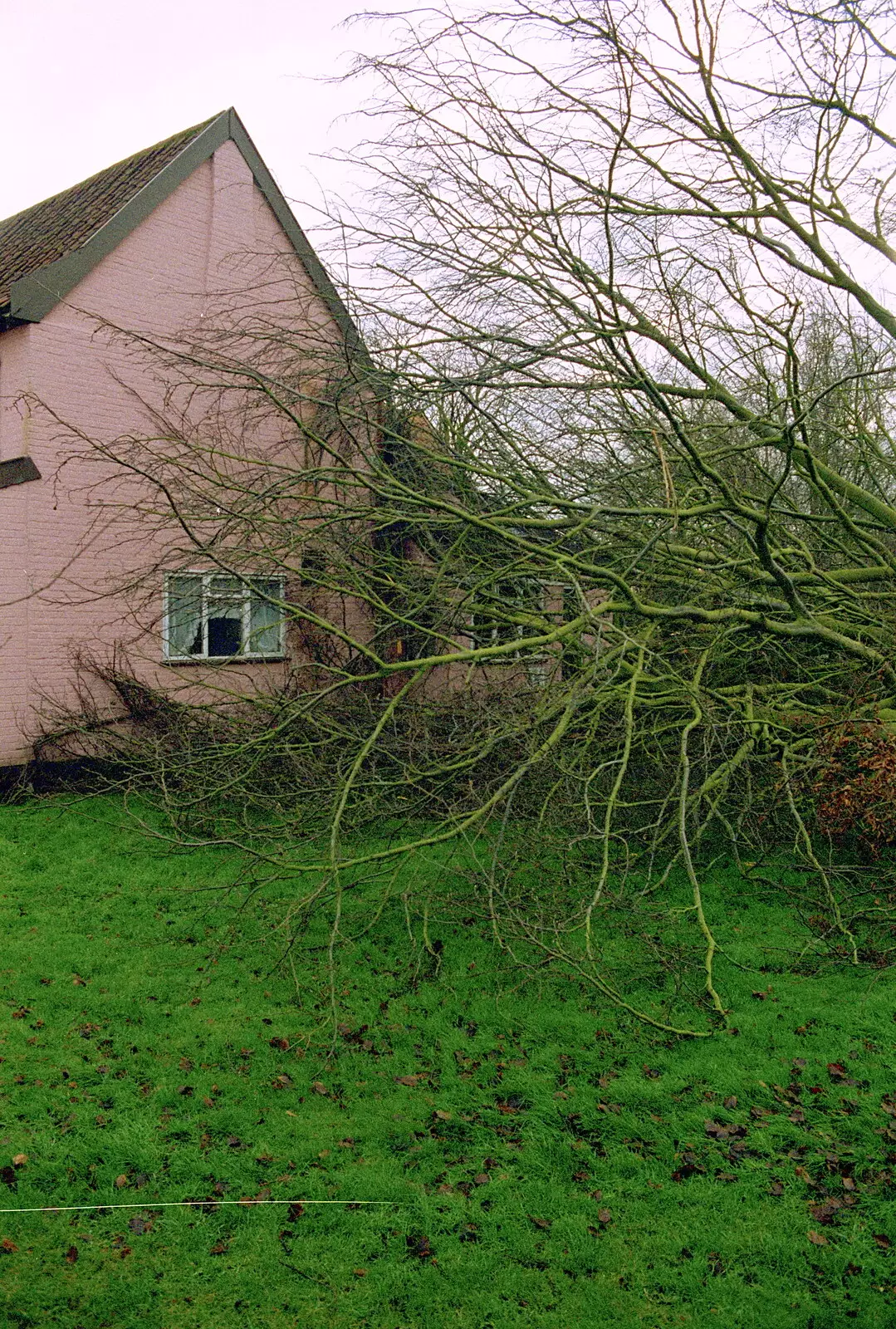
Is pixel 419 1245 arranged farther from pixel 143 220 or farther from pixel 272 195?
pixel 272 195

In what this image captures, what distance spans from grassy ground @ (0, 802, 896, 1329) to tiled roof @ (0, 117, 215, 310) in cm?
817

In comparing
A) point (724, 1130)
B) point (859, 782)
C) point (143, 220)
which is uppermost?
point (143, 220)

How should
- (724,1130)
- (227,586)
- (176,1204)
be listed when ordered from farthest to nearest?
(227,586), (724,1130), (176,1204)

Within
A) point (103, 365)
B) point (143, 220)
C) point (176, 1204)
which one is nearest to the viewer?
point (176, 1204)

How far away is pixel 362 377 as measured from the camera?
8.17m

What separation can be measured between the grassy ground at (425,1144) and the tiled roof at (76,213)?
8.17 m

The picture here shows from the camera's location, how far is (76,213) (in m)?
13.5

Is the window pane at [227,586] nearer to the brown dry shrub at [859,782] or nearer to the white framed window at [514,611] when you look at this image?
the white framed window at [514,611]

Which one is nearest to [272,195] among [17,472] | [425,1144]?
[17,472]

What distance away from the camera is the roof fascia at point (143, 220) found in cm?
1166

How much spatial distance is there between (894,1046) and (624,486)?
16.4ft

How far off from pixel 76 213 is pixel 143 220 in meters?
1.27

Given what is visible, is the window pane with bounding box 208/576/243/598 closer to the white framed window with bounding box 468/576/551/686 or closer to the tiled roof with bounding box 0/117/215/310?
the white framed window with bounding box 468/576/551/686

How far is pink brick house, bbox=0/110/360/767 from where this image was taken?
1162 centimetres
